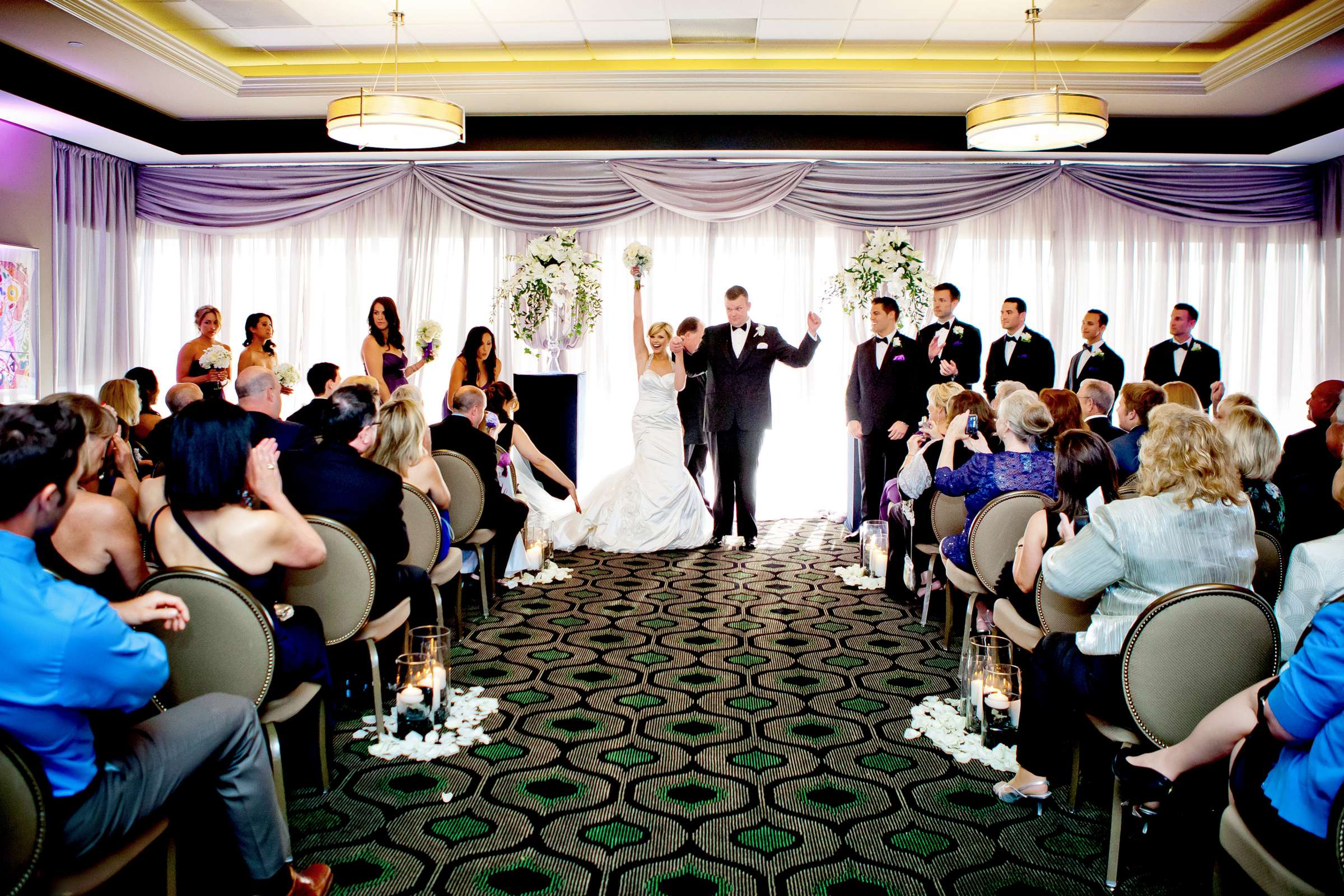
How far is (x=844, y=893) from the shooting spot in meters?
2.52

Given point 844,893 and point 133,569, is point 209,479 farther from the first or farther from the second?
point 844,893

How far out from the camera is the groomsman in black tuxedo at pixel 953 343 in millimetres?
7262

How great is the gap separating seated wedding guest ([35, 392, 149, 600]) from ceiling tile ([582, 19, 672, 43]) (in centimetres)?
503

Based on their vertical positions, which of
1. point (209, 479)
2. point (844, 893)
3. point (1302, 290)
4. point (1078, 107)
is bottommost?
point (844, 893)

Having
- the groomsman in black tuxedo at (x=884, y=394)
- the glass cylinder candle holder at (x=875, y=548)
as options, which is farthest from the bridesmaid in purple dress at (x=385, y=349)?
the glass cylinder candle holder at (x=875, y=548)

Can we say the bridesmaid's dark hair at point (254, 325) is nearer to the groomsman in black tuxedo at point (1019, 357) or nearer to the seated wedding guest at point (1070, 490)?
the groomsman in black tuxedo at point (1019, 357)

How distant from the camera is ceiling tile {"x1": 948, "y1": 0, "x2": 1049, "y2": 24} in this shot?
597 cm

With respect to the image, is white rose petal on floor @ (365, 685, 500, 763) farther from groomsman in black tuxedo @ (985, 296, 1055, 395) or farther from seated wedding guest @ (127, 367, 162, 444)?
groomsman in black tuxedo @ (985, 296, 1055, 395)

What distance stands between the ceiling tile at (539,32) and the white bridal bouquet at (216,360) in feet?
10.1

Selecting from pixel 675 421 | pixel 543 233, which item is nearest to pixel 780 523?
pixel 675 421

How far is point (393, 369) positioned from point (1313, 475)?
6.48 meters

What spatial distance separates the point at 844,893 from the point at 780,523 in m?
5.71

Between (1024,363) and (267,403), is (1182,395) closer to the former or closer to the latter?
(1024,363)

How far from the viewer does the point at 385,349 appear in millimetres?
8000
